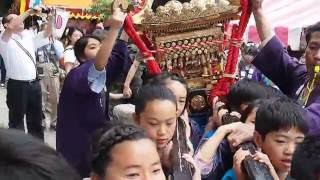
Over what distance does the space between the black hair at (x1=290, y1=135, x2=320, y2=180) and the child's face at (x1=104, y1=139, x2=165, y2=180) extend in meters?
0.41

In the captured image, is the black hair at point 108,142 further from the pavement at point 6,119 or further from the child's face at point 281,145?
the pavement at point 6,119

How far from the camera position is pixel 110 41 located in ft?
10.1

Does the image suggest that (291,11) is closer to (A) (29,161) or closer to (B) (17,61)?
(B) (17,61)

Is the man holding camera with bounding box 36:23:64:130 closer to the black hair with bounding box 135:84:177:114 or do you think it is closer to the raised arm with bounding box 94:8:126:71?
the raised arm with bounding box 94:8:126:71

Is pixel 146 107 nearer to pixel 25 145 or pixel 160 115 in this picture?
pixel 160 115

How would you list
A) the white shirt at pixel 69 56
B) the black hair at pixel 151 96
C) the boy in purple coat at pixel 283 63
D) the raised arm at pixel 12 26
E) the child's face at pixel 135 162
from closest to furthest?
1. the child's face at pixel 135 162
2. the black hair at pixel 151 96
3. the boy in purple coat at pixel 283 63
4. the raised arm at pixel 12 26
5. the white shirt at pixel 69 56

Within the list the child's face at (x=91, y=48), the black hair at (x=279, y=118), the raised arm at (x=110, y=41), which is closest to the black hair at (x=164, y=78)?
the raised arm at (x=110, y=41)

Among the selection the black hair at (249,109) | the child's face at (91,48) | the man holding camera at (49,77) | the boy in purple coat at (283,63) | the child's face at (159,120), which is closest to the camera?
the child's face at (159,120)

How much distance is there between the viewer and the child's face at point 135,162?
1.93m

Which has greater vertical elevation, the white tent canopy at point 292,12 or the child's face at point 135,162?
the white tent canopy at point 292,12

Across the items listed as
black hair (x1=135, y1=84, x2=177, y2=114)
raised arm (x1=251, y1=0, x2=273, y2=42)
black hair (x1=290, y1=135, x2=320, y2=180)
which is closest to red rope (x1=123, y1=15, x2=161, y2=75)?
black hair (x1=135, y1=84, x2=177, y2=114)

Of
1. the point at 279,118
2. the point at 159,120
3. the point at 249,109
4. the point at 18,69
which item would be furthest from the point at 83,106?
the point at 18,69

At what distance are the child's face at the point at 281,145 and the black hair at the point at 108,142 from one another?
570mm

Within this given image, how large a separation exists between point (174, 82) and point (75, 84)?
1.80ft
